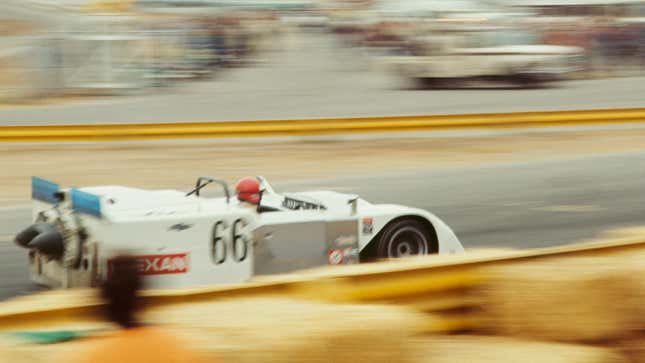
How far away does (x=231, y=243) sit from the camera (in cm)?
834

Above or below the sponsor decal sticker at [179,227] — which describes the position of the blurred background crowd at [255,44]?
above

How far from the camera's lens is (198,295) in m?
5.29

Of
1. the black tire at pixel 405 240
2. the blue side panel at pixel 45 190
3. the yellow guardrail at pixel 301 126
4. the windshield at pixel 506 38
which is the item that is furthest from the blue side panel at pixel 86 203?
the windshield at pixel 506 38

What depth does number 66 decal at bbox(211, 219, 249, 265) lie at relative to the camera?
8.28 meters

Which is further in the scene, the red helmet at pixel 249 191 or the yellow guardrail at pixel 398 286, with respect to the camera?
Result: the red helmet at pixel 249 191

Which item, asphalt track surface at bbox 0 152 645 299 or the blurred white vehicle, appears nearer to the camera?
asphalt track surface at bbox 0 152 645 299

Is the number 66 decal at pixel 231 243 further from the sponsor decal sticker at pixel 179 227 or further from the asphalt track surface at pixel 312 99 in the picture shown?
the asphalt track surface at pixel 312 99

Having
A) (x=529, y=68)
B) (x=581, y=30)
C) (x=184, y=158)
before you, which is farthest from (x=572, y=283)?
(x=581, y=30)

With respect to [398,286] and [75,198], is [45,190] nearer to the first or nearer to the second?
[75,198]

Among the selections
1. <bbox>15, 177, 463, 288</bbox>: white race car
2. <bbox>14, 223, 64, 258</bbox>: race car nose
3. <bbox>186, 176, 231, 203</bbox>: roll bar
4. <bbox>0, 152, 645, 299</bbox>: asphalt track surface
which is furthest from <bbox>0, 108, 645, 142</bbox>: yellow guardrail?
<bbox>14, 223, 64, 258</bbox>: race car nose

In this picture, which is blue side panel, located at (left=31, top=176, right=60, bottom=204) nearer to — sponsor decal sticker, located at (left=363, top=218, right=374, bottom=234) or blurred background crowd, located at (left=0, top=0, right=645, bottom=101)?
sponsor decal sticker, located at (left=363, top=218, right=374, bottom=234)

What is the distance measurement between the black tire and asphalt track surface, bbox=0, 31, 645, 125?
12629 mm

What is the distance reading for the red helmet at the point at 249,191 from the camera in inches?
355

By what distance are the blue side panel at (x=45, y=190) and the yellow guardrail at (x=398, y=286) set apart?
288cm
